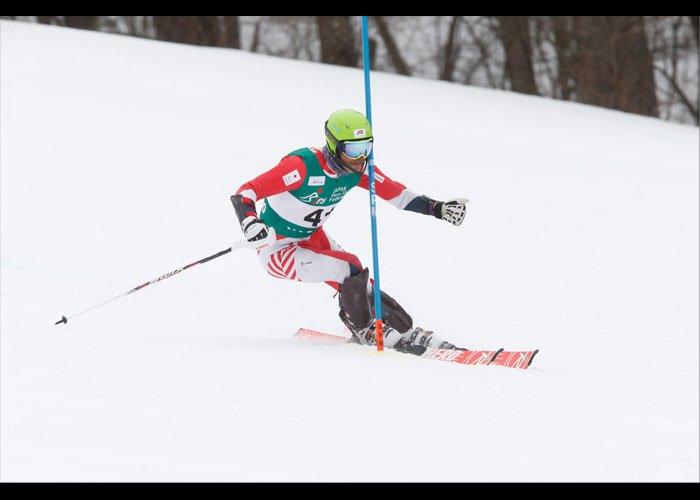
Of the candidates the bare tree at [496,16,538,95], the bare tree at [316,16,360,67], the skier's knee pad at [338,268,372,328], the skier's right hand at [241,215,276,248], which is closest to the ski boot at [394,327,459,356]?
the skier's knee pad at [338,268,372,328]

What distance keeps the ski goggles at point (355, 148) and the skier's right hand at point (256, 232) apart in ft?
2.01

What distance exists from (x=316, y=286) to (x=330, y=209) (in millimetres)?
2108

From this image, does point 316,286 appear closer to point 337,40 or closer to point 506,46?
point 337,40

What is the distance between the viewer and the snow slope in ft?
10.3

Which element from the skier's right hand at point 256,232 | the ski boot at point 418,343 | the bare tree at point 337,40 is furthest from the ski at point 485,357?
the bare tree at point 337,40

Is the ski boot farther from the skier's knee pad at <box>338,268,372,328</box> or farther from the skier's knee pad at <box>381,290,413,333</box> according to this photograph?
the skier's knee pad at <box>338,268,372,328</box>

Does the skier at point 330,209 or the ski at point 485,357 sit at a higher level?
the skier at point 330,209

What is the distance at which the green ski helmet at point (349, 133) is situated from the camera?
4527 millimetres

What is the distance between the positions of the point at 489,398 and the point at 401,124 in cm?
762

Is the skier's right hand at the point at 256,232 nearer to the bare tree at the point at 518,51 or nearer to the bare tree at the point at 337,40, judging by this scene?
the bare tree at the point at 337,40

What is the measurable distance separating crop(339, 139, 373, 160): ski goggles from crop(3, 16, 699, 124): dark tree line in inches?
472

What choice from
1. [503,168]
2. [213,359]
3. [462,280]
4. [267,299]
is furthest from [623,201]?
[213,359]

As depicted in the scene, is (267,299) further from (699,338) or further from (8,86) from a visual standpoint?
(8,86)

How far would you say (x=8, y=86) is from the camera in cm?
1062
